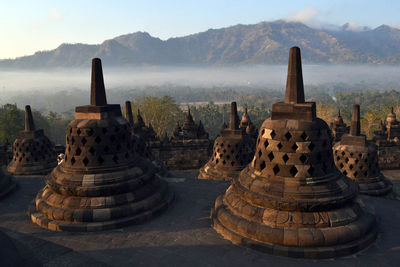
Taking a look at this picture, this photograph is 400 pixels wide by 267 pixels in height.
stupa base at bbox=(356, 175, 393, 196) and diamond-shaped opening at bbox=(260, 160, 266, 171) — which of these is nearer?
diamond-shaped opening at bbox=(260, 160, 266, 171)

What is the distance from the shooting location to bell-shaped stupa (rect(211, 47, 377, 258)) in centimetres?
660

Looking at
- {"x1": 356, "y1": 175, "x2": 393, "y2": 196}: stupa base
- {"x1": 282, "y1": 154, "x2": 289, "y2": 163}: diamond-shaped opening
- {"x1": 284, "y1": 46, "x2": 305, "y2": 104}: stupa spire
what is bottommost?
{"x1": 356, "y1": 175, "x2": 393, "y2": 196}: stupa base

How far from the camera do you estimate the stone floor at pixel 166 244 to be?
6094 mm

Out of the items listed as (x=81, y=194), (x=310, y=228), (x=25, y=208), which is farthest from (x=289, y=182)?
(x=25, y=208)

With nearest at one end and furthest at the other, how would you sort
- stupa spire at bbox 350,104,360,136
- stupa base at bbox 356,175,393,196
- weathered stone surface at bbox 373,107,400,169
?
stupa base at bbox 356,175,393,196 → stupa spire at bbox 350,104,360,136 → weathered stone surface at bbox 373,107,400,169

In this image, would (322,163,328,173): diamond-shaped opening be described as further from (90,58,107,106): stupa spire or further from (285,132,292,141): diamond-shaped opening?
(90,58,107,106): stupa spire

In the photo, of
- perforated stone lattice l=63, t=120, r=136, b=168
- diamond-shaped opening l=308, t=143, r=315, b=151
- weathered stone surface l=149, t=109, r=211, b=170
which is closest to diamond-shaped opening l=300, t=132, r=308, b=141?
diamond-shaped opening l=308, t=143, r=315, b=151

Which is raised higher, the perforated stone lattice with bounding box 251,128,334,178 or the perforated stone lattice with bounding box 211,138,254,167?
the perforated stone lattice with bounding box 251,128,334,178

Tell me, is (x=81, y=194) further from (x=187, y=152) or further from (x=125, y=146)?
(x=187, y=152)

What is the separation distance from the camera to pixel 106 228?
7980 millimetres

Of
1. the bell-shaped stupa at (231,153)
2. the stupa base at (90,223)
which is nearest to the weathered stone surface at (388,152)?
the bell-shaped stupa at (231,153)

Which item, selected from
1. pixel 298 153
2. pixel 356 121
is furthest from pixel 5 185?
pixel 356 121

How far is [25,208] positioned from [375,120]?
54.9 metres

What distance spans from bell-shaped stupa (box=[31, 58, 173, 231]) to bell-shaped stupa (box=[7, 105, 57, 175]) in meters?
8.47
